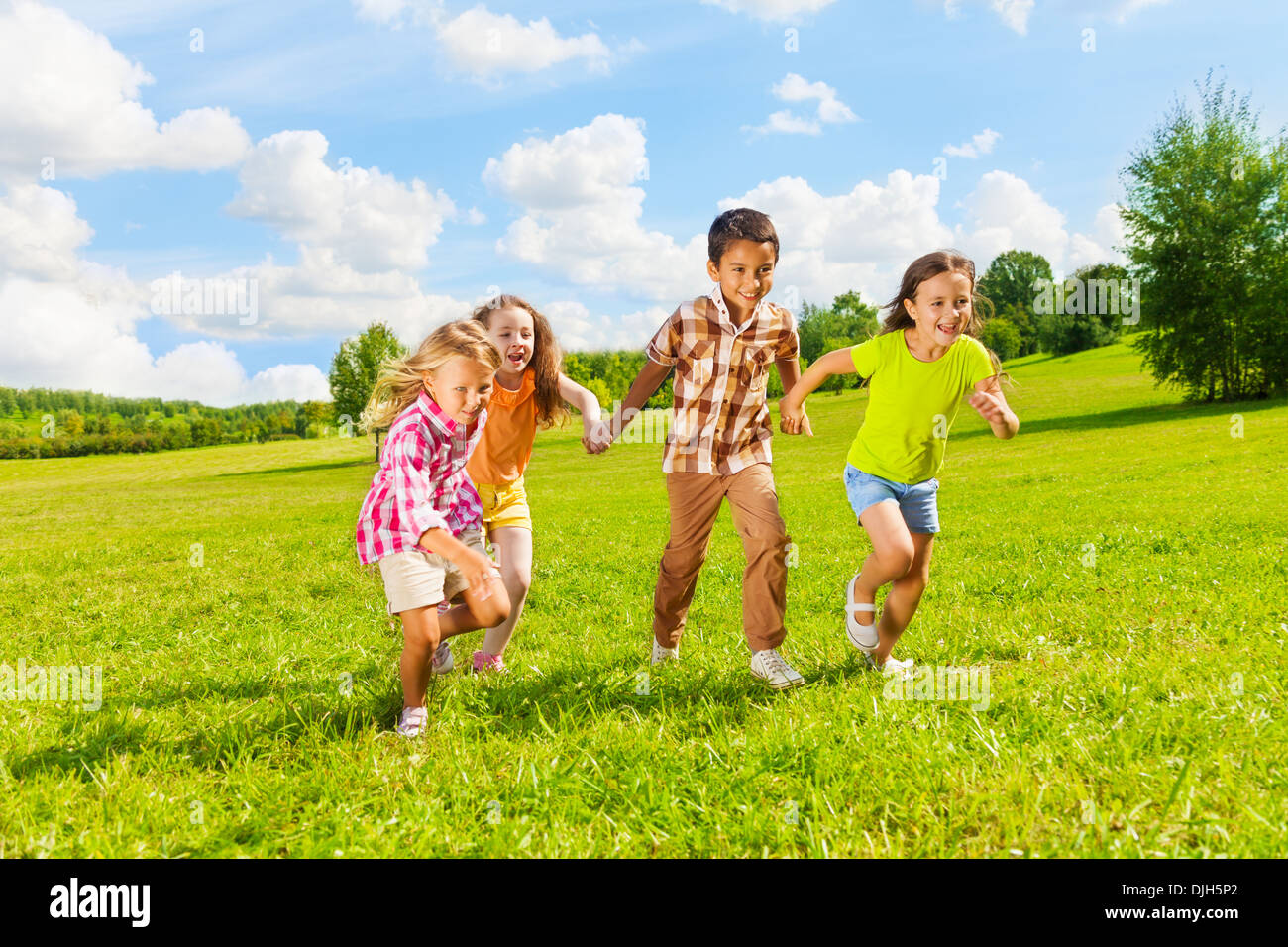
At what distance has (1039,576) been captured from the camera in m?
7.57

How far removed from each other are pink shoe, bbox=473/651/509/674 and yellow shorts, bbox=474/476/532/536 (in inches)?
30.2

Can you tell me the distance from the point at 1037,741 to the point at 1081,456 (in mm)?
22686

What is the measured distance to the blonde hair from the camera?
14.0 ft

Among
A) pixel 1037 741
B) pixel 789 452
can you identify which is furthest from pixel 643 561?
pixel 789 452

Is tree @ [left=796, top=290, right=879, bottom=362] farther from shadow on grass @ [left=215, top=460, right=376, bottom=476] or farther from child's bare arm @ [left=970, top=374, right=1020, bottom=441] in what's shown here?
child's bare arm @ [left=970, top=374, right=1020, bottom=441]

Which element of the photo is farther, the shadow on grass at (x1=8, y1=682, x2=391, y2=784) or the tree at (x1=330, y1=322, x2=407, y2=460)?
the tree at (x1=330, y1=322, x2=407, y2=460)

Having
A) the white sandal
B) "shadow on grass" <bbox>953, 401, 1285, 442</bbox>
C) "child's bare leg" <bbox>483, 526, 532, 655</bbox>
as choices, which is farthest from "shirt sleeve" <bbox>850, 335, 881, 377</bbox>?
"shadow on grass" <bbox>953, 401, 1285, 442</bbox>

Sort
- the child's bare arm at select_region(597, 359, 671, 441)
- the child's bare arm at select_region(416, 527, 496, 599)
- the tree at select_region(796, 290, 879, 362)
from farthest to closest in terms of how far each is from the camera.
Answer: the tree at select_region(796, 290, 879, 362)
the child's bare arm at select_region(597, 359, 671, 441)
the child's bare arm at select_region(416, 527, 496, 599)

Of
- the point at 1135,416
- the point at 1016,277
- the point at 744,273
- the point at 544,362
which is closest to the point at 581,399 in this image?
the point at 544,362

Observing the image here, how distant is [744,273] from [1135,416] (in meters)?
38.1

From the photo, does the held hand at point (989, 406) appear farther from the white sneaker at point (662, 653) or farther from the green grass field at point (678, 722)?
the white sneaker at point (662, 653)

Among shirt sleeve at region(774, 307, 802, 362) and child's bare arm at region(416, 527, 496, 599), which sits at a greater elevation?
shirt sleeve at region(774, 307, 802, 362)

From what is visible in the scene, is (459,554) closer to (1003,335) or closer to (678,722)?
(678,722)
